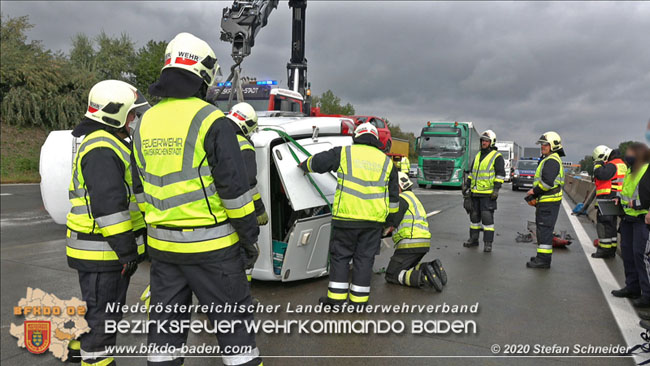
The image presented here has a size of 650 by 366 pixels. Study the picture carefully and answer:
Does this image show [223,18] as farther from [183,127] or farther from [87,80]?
[87,80]

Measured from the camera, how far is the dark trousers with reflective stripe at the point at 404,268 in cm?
508

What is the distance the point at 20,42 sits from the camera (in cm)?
2725

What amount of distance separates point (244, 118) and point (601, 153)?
6.75 m

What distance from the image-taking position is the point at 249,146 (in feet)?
13.1

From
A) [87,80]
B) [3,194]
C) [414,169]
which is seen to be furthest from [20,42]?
[414,169]

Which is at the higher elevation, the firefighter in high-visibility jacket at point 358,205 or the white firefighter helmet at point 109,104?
the white firefighter helmet at point 109,104

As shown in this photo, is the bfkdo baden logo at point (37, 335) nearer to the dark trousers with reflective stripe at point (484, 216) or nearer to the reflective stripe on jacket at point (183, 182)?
the reflective stripe on jacket at point (183, 182)

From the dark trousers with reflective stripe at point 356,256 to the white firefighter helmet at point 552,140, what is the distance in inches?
140

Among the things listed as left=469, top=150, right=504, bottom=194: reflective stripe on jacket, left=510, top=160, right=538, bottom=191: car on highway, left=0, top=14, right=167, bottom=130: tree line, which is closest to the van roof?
left=469, top=150, right=504, bottom=194: reflective stripe on jacket

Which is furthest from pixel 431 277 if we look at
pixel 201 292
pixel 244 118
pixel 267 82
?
pixel 267 82

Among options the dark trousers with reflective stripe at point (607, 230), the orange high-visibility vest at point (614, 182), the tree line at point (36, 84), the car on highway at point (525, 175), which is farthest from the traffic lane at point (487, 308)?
the tree line at point (36, 84)

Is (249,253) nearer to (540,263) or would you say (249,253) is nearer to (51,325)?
(51,325)

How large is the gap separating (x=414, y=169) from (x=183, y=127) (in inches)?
1335

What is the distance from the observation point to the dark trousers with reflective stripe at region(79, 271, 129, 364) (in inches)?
106
